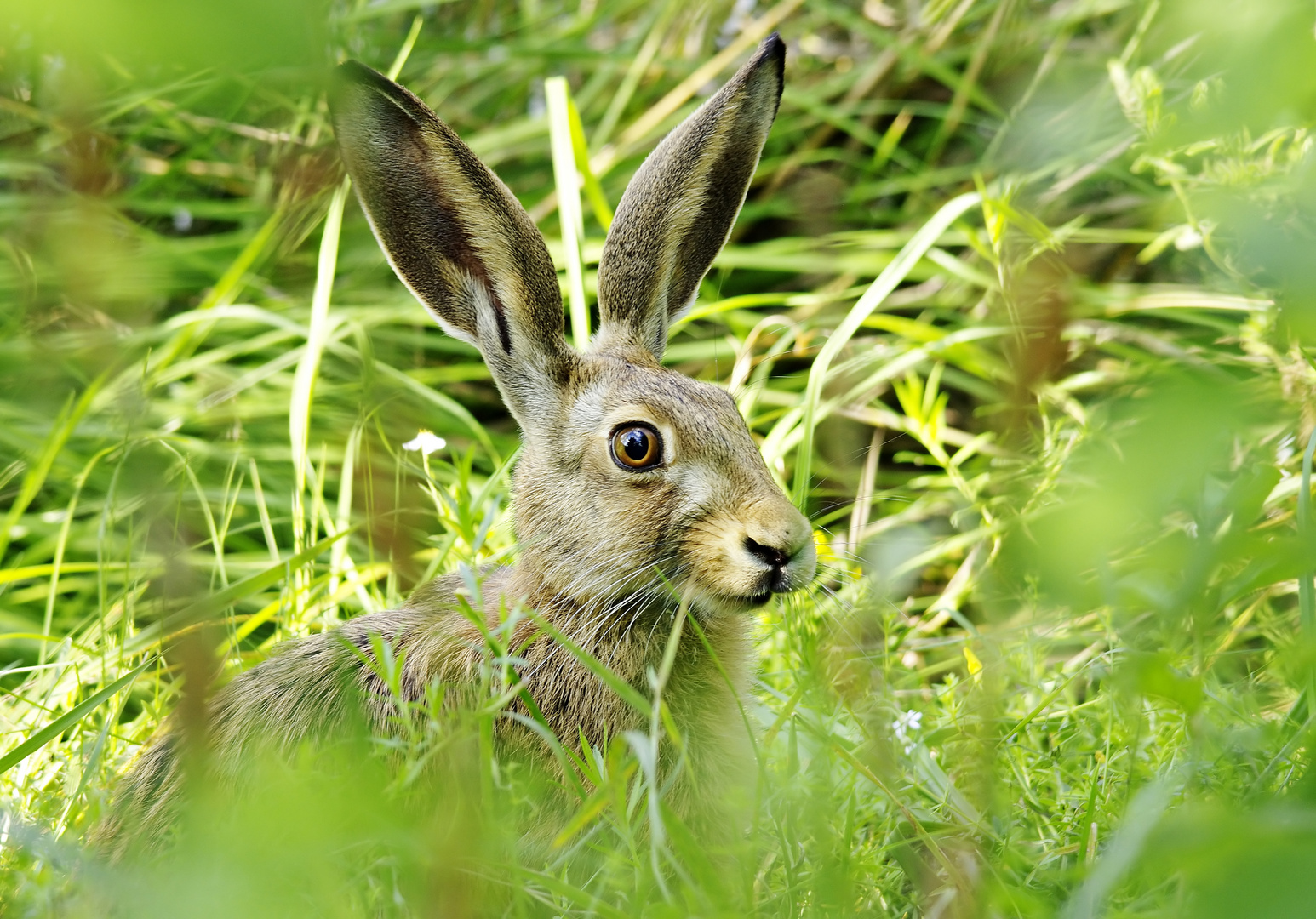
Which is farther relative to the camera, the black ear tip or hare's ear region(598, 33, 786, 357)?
hare's ear region(598, 33, 786, 357)

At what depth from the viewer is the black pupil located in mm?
3424

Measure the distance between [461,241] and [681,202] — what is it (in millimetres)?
784

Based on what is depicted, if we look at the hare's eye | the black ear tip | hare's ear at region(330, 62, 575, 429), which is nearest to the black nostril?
the hare's eye

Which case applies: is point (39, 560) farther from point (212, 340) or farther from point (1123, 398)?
point (1123, 398)

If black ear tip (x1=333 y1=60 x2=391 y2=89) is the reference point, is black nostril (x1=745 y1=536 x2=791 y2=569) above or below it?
below

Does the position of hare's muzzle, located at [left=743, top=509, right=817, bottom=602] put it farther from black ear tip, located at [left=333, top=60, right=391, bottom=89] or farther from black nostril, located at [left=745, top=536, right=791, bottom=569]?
black ear tip, located at [left=333, top=60, right=391, bottom=89]

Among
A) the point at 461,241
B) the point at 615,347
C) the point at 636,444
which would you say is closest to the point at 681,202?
the point at 615,347

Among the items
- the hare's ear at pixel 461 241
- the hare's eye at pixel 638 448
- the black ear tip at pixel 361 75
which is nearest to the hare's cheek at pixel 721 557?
the hare's eye at pixel 638 448

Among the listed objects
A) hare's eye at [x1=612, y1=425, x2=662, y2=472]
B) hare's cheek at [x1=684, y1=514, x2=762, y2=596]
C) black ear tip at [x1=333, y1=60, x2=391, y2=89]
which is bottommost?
hare's cheek at [x1=684, y1=514, x2=762, y2=596]

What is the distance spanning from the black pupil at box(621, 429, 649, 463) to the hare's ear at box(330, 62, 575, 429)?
423 millimetres

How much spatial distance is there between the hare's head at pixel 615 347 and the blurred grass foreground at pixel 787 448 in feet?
1.03

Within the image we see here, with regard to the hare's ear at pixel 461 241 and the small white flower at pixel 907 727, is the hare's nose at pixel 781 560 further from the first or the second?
the hare's ear at pixel 461 241

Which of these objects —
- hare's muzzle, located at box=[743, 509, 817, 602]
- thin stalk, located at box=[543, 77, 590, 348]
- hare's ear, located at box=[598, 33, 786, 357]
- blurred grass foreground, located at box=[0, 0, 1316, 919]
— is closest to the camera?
blurred grass foreground, located at box=[0, 0, 1316, 919]

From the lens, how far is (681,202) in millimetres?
3979
